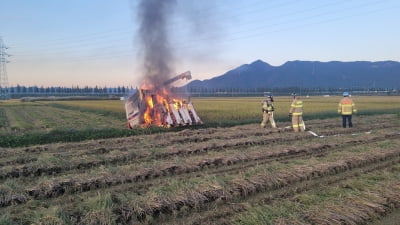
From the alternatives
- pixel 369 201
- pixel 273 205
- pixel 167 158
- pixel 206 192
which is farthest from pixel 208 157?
pixel 369 201

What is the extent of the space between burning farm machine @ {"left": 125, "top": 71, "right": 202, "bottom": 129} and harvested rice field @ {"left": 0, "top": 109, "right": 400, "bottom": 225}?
659cm

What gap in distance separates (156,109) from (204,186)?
12.5m

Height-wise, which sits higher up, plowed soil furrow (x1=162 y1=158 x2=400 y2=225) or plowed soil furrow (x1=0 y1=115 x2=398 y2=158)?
plowed soil furrow (x1=0 y1=115 x2=398 y2=158)

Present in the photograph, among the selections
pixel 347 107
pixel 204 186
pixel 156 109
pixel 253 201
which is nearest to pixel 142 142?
pixel 156 109

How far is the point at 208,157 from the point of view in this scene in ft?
34.8

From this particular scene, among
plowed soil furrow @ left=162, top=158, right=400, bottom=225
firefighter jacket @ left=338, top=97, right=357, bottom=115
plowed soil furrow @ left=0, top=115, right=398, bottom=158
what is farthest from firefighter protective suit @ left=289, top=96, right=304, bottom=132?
plowed soil furrow @ left=162, top=158, right=400, bottom=225

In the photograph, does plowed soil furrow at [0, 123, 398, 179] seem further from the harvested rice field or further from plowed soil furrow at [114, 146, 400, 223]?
plowed soil furrow at [114, 146, 400, 223]

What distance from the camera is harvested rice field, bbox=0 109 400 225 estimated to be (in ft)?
19.7

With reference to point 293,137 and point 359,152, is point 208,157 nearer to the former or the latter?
point 359,152

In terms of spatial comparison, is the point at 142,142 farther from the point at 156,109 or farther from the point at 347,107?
the point at 347,107

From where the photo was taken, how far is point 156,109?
19344 millimetres

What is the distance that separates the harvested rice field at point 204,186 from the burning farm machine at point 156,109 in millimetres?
6595

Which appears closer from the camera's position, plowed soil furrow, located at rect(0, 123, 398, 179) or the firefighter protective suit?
plowed soil furrow, located at rect(0, 123, 398, 179)

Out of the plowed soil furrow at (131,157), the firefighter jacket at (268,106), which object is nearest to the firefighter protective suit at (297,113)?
the firefighter jacket at (268,106)
